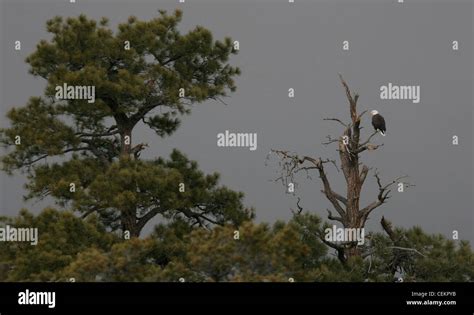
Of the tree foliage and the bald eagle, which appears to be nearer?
the tree foliage

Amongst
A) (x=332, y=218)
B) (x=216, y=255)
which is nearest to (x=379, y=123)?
(x=332, y=218)

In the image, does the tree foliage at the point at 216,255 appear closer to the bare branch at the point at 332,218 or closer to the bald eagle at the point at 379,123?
the bare branch at the point at 332,218

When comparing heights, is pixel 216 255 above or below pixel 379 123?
below

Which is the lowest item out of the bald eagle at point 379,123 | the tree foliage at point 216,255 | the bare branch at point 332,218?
the tree foliage at point 216,255

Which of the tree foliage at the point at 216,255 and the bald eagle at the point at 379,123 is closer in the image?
the tree foliage at the point at 216,255

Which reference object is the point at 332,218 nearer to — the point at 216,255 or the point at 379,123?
the point at 379,123

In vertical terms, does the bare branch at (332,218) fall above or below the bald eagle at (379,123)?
below

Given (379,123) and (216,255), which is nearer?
(216,255)

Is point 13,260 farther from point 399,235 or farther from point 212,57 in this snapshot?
point 399,235

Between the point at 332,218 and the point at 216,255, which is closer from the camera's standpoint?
the point at 216,255

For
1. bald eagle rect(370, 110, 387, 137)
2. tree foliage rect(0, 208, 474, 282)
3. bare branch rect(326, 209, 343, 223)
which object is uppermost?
bald eagle rect(370, 110, 387, 137)

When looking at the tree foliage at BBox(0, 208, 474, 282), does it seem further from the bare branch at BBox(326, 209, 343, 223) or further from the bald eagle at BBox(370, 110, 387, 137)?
the bald eagle at BBox(370, 110, 387, 137)
